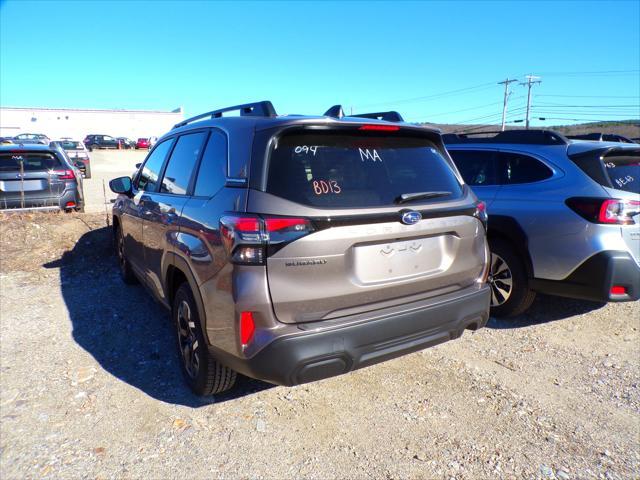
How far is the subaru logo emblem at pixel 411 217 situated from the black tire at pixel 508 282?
79.9 inches

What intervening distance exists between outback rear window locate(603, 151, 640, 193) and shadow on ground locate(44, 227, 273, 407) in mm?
3380

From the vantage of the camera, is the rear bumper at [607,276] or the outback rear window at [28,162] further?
the outback rear window at [28,162]

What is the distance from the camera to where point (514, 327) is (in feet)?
14.7

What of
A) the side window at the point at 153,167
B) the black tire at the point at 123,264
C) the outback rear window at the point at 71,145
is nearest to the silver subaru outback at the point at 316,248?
the side window at the point at 153,167

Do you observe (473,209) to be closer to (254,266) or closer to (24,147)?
(254,266)

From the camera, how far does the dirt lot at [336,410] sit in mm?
2553

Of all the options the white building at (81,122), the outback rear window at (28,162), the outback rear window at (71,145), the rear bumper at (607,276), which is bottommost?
Answer: the rear bumper at (607,276)

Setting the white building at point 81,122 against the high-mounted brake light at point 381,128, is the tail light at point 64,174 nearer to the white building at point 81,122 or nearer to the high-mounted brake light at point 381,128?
the high-mounted brake light at point 381,128

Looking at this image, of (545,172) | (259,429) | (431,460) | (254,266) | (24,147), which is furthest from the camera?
(24,147)

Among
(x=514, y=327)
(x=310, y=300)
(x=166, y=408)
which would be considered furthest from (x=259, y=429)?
(x=514, y=327)

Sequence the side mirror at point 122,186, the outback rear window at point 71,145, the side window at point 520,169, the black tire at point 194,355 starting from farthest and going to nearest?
the outback rear window at point 71,145
the side mirror at point 122,186
the side window at point 520,169
the black tire at point 194,355

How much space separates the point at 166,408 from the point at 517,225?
3427mm

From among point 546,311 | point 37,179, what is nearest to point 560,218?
point 546,311

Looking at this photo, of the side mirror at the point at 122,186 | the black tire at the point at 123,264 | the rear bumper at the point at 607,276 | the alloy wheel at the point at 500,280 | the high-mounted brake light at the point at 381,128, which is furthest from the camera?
the black tire at the point at 123,264
